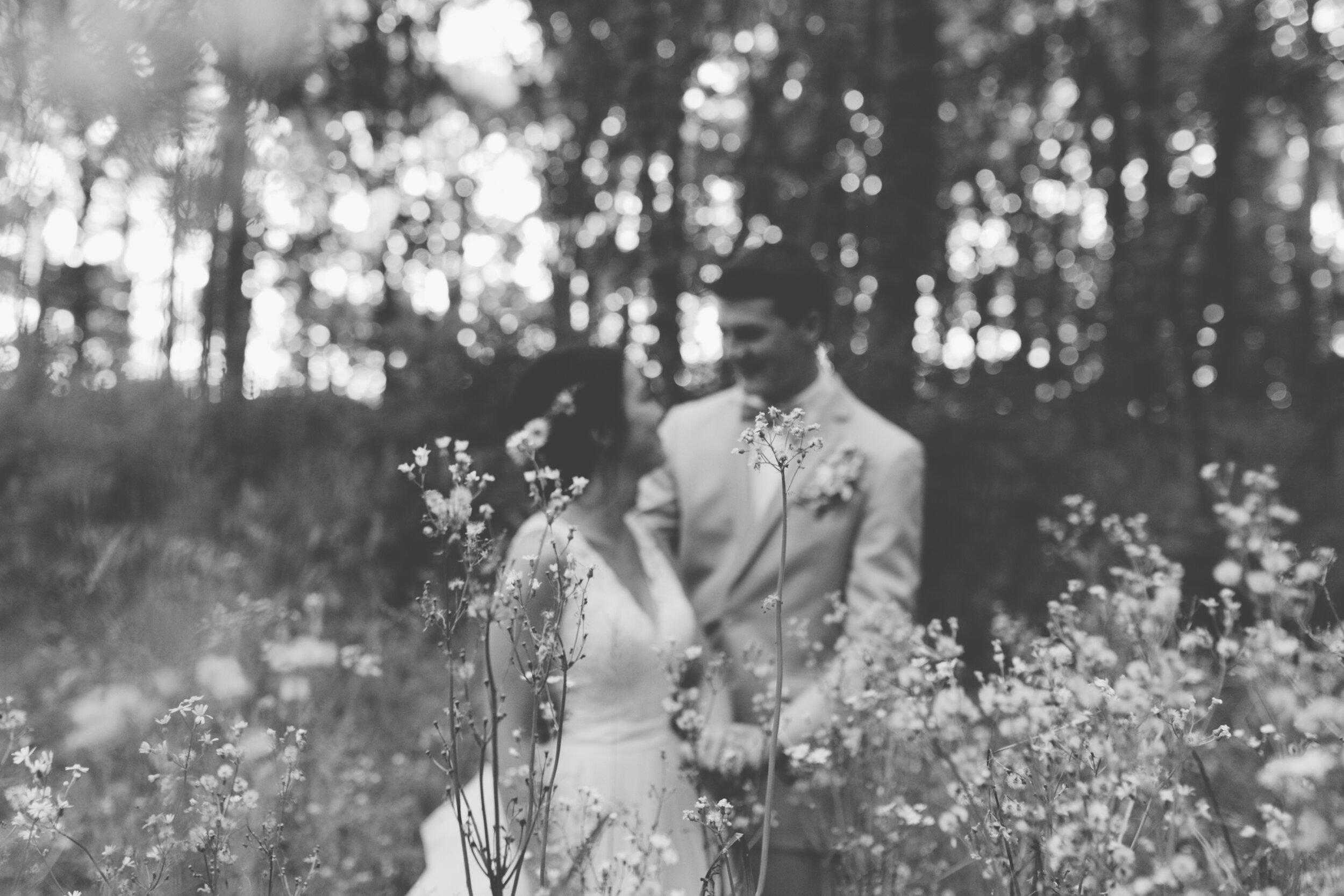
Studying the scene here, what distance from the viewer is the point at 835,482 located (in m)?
2.57

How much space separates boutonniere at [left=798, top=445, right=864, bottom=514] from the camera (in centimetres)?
255

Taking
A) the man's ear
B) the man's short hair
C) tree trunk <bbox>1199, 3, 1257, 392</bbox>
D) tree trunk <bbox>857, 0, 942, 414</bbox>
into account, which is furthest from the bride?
tree trunk <bbox>1199, 3, 1257, 392</bbox>

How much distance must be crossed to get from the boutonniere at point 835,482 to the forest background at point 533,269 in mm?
534

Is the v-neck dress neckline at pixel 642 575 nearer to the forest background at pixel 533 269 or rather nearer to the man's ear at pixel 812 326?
the man's ear at pixel 812 326

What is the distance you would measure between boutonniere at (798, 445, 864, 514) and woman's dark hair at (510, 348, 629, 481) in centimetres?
54

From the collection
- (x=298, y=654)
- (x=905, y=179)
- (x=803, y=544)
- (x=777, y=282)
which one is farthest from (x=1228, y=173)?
(x=298, y=654)

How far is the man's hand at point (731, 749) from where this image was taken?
6.17 ft

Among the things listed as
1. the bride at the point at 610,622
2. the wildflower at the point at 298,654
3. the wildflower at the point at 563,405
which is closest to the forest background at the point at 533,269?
the wildflower at the point at 298,654

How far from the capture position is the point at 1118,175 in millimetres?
12266

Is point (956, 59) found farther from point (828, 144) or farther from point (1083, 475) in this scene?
point (1083, 475)

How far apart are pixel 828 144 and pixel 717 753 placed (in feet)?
30.7

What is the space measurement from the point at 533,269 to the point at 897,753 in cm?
1369

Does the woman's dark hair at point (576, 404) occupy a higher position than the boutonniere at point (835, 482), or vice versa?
the woman's dark hair at point (576, 404)

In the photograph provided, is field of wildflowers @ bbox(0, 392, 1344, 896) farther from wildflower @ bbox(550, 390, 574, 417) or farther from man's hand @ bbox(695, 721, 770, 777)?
wildflower @ bbox(550, 390, 574, 417)
